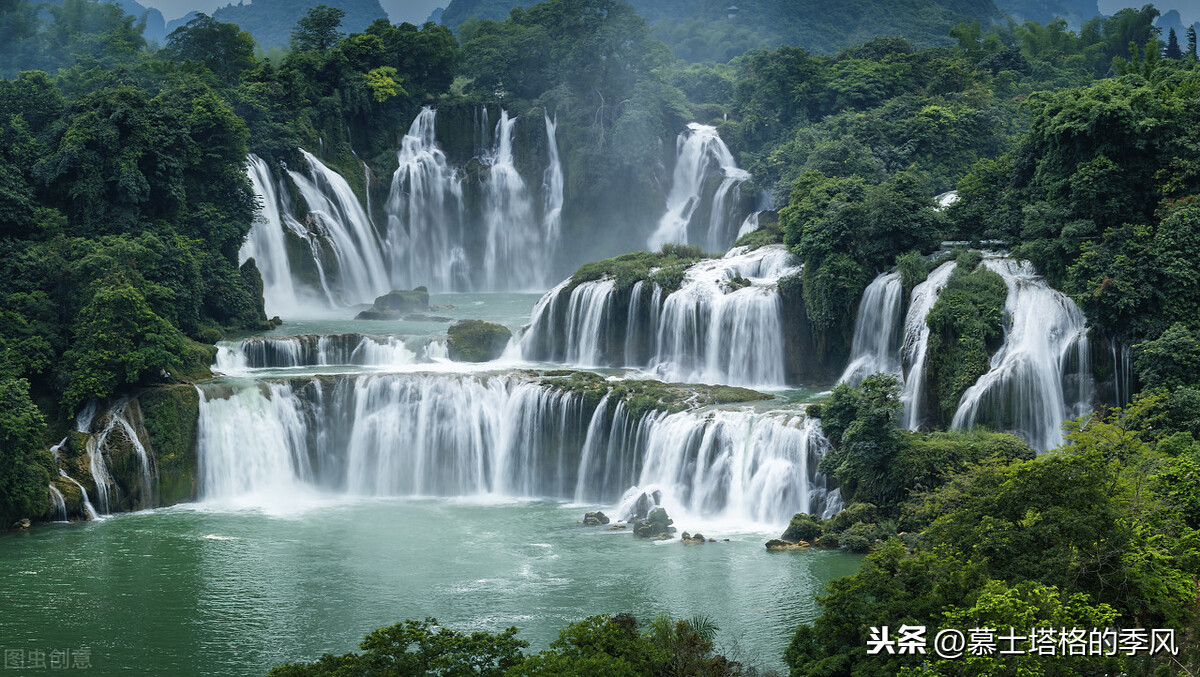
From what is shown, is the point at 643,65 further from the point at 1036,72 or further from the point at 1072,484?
the point at 1072,484

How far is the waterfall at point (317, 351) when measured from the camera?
34156 mm

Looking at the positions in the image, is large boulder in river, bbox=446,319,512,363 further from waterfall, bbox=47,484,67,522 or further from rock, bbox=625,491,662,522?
waterfall, bbox=47,484,67,522

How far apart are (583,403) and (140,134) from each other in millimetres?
15689

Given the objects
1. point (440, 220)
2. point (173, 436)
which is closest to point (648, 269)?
point (173, 436)

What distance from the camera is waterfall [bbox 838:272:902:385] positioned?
99.1ft

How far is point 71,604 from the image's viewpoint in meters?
20.9

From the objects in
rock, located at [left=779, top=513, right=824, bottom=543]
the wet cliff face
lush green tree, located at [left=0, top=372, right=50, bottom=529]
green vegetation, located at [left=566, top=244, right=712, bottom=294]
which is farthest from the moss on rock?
rock, located at [left=779, top=513, right=824, bottom=543]

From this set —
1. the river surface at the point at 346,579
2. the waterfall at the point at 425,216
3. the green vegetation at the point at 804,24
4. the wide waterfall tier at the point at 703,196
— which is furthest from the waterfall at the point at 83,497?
the green vegetation at the point at 804,24

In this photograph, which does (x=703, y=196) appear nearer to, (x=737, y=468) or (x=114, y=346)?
(x=737, y=468)

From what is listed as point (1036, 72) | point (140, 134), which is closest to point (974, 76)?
point (1036, 72)

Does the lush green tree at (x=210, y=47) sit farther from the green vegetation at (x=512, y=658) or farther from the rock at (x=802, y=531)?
the green vegetation at (x=512, y=658)

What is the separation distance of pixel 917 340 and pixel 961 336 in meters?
1.58

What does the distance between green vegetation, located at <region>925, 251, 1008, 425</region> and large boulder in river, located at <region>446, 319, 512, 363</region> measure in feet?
46.2

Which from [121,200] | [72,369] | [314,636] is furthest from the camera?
[121,200]
